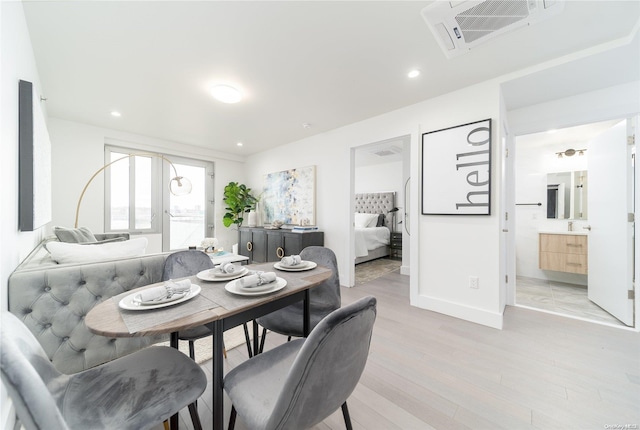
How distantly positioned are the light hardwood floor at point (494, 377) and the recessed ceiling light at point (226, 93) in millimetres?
2454

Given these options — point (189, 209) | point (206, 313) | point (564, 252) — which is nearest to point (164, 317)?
point (206, 313)

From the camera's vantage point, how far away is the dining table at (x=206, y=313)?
0.78m

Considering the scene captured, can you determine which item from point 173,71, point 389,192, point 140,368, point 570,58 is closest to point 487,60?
point 570,58

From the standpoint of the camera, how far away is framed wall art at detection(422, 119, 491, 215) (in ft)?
7.51

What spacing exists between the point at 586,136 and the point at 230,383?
17.6 feet

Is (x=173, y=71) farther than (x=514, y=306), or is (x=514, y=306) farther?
(x=514, y=306)

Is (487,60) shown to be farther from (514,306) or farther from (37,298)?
(37,298)

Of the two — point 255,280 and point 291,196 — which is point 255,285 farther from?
point 291,196

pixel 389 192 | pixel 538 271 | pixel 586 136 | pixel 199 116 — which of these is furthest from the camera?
pixel 389 192

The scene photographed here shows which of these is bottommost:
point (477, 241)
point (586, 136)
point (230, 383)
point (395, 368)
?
point (395, 368)

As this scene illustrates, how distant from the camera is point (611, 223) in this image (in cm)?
245

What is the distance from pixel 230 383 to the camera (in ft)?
3.05

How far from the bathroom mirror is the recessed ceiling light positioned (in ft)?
15.9

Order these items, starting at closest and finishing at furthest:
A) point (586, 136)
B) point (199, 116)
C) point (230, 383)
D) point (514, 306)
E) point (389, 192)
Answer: point (230, 383), point (514, 306), point (199, 116), point (586, 136), point (389, 192)
